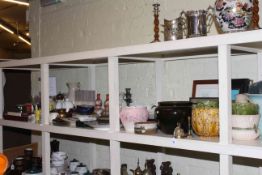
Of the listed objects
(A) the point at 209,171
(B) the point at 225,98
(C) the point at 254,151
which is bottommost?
(A) the point at 209,171

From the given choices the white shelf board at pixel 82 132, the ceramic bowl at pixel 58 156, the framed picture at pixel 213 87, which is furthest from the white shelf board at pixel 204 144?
the ceramic bowl at pixel 58 156

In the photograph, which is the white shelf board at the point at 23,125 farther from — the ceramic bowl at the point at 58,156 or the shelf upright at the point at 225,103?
the shelf upright at the point at 225,103

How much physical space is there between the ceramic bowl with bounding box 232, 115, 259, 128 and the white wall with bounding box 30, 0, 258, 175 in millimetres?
445

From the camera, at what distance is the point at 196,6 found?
194 cm

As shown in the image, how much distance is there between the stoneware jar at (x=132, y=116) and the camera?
1721 mm

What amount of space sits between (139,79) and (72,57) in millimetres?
554

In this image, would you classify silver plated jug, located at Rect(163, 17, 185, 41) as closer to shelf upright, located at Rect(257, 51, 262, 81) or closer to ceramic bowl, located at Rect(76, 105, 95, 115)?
shelf upright, located at Rect(257, 51, 262, 81)

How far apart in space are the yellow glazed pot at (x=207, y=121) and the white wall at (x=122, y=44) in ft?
1.49

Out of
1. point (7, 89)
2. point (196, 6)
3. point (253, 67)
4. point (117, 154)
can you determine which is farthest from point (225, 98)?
point (7, 89)

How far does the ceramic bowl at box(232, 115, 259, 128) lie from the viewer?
4.41 feet

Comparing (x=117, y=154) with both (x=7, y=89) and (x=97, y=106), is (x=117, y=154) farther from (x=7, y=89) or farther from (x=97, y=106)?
(x=7, y=89)

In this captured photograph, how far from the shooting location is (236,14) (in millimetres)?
1357

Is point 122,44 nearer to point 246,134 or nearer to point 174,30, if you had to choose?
point 174,30

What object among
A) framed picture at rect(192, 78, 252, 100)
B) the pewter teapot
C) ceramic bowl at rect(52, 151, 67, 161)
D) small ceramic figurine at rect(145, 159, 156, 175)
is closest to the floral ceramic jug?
ceramic bowl at rect(52, 151, 67, 161)
